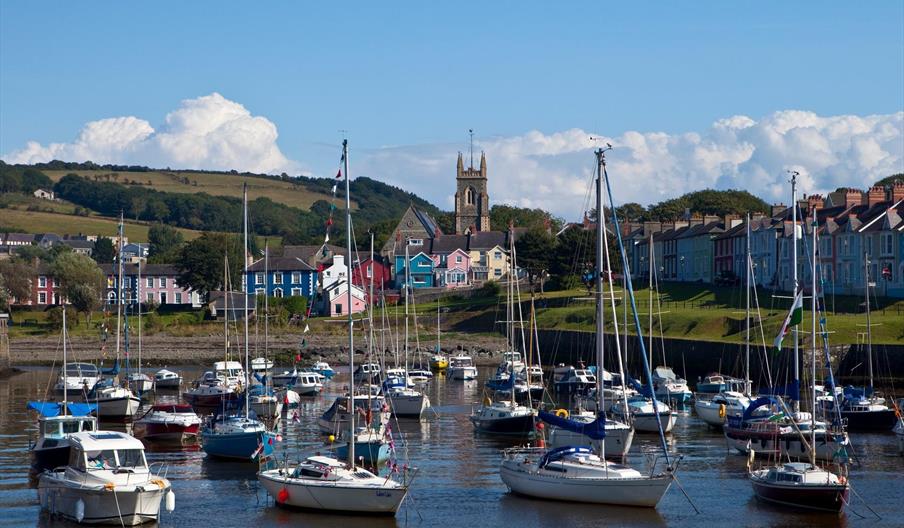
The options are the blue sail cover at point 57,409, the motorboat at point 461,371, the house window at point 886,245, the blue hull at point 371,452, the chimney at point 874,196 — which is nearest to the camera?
the blue hull at point 371,452

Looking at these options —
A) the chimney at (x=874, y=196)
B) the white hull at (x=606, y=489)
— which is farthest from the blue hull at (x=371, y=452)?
the chimney at (x=874, y=196)

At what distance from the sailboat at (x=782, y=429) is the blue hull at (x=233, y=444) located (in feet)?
55.6

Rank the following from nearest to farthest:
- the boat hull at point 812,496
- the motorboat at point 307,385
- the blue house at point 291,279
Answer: the boat hull at point 812,496, the motorboat at point 307,385, the blue house at point 291,279

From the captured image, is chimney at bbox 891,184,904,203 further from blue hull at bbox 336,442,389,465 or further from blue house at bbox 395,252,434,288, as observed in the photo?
blue hull at bbox 336,442,389,465

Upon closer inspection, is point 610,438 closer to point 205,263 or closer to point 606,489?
point 606,489

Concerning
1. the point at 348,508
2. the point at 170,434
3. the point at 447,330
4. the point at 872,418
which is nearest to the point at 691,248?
the point at 447,330

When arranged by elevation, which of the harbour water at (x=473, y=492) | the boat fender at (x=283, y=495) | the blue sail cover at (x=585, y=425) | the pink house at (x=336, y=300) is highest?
the pink house at (x=336, y=300)

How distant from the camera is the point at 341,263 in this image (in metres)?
144

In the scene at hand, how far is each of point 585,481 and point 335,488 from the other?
22.3 ft

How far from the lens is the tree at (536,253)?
12719 centimetres

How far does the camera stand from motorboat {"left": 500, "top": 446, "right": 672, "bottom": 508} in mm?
35094

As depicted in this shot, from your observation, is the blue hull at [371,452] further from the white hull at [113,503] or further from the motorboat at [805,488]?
the motorboat at [805,488]

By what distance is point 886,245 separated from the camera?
303 feet

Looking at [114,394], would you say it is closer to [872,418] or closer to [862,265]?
[872,418]
